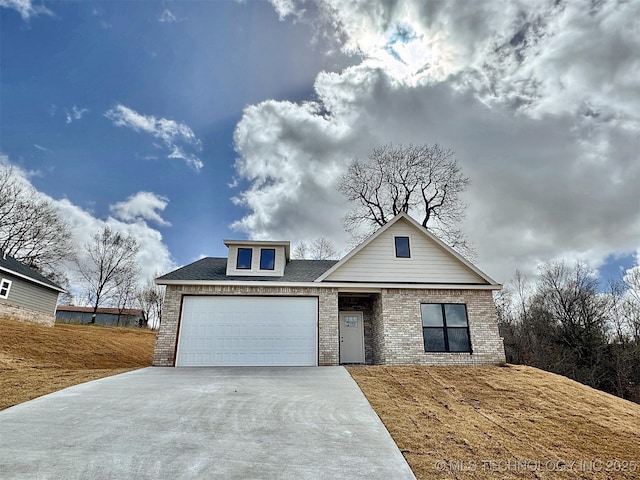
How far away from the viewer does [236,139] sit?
1839cm

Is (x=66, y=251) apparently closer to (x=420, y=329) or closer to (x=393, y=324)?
(x=393, y=324)

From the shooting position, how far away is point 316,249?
32.8 metres

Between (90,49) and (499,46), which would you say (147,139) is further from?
(499,46)

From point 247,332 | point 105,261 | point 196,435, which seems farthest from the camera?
point 105,261

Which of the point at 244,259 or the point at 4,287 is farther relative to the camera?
the point at 4,287

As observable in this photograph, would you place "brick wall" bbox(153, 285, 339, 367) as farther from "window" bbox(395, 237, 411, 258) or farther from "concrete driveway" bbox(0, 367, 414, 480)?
"concrete driveway" bbox(0, 367, 414, 480)

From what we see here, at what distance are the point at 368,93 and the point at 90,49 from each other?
40.6 feet

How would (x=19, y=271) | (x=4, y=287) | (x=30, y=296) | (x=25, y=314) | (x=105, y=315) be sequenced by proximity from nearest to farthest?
(x=4, y=287) → (x=19, y=271) → (x=25, y=314) → (x=30, y=296) → (x=105, y=315)

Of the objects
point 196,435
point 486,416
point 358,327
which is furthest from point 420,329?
point 196,435

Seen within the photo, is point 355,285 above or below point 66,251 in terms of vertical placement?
below

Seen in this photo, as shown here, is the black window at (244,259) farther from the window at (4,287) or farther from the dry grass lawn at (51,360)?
the window at (4,287)

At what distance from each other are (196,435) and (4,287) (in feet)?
67.4

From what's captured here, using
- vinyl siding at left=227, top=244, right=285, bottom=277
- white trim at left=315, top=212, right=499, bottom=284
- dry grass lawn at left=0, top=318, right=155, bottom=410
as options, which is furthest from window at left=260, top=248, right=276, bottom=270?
dry grass lawn at left=0, top=318, right=155, bottom=410

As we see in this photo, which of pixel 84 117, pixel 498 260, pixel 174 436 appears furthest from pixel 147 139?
pixel 498 260
